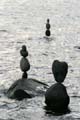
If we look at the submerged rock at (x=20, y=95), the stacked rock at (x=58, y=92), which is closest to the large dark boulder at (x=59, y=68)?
the stacked rock at (x=58, y=92)

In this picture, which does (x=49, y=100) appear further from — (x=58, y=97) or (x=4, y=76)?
(x=4, y=76)

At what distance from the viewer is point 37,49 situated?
1401 inches

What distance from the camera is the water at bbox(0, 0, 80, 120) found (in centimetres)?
2167

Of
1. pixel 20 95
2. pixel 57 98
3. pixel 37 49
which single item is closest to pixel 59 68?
pixel 57 98

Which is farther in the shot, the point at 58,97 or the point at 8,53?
the point at 8,53

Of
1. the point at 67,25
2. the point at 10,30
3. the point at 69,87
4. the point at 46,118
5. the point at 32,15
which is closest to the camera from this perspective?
the point at 46,118

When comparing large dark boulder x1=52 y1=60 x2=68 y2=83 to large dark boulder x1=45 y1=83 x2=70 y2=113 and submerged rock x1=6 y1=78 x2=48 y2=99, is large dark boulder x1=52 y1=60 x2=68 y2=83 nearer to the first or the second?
large dark boulder x1=45 y1=83 x2=70 y2=113

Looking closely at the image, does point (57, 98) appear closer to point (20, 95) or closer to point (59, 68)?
point (59, 68)

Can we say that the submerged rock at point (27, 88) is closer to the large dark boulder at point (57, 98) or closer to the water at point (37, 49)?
the water at point (37, 49)

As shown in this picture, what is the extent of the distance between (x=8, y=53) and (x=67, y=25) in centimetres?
1454

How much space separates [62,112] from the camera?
2094cm

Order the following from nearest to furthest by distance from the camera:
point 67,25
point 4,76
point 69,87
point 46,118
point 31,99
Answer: point 46,118 < point 31,99 < point 69,87 < point 4,76 < point 67,25

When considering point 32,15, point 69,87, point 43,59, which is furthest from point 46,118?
point 32,15

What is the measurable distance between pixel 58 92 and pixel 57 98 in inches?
9.4
